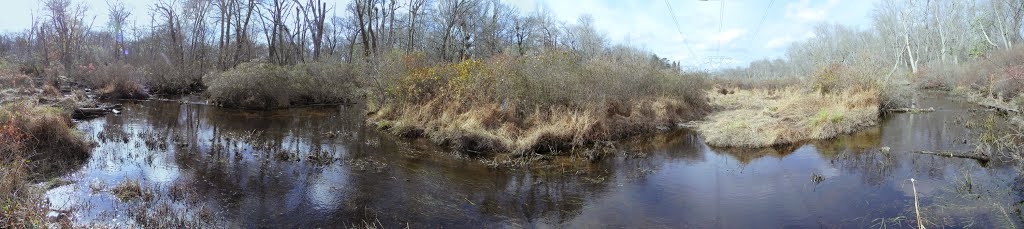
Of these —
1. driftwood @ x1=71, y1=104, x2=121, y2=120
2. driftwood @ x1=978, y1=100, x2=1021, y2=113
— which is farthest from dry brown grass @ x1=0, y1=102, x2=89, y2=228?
driftwood @ x1=978, y1=100, x2=1021, y2=113

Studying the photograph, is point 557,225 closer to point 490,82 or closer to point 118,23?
point 490,82

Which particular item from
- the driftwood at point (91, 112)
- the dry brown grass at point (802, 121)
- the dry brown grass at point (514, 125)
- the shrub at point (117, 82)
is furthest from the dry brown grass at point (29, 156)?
the shrub at point (117, 82)

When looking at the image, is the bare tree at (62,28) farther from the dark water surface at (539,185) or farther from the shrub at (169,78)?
the dark water surface at (539,185)

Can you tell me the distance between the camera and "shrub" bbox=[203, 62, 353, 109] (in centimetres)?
2553

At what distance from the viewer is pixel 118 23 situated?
172ft

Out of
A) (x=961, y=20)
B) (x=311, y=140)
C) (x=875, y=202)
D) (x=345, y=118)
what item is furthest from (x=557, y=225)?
(x=961, y=20)

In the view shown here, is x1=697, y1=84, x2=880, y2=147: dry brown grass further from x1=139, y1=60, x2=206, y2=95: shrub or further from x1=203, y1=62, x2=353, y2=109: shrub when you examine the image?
x1=139, y1=60, x2=206, y2=95: shrub

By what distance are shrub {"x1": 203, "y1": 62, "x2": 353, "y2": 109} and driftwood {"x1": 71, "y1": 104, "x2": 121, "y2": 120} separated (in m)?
4.56

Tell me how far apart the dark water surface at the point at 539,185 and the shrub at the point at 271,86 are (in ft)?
30.2

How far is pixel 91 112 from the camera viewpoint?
21453 mm

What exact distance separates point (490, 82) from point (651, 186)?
25.9ft

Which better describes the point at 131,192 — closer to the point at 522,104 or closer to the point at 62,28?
the point at 522,104

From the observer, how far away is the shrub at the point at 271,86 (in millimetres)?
25531

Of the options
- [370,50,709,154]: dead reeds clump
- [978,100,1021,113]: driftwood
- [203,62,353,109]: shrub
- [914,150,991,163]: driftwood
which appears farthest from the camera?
[203,62,353,109]: shrub
